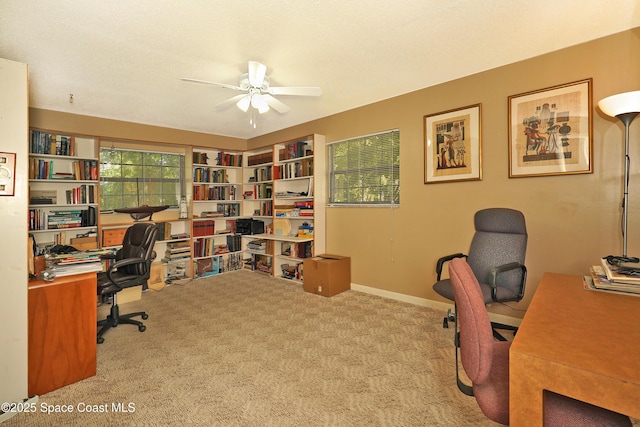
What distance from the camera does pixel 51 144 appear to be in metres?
3.83

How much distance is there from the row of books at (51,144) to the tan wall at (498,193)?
361cm

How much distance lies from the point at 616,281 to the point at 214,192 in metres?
5.25

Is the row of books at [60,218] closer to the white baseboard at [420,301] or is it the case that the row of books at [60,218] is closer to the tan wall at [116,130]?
the tan wall at [116,130]

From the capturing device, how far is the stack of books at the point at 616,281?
1.54 m

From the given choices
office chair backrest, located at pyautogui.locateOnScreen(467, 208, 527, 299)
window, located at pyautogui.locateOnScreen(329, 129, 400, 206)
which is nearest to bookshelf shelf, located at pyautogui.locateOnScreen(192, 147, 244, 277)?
window, located at pyautogui.locateOnScreen(329, 129, 400, 206)

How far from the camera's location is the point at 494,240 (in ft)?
8.55

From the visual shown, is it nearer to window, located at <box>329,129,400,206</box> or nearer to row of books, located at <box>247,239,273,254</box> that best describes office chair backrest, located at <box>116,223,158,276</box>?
row of books, located at <box>247,239,273,254</box>

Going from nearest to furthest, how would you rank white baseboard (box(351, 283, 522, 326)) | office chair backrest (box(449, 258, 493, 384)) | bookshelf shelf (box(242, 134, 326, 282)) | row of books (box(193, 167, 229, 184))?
office chair backrest (box(449, 258, 493, 384)) < white baseboard (box(351, 283, 522, 326)) < bookshelf shelf (box(242, 134, 326, 282)) < row of books (box(193, 167, 229, 184))

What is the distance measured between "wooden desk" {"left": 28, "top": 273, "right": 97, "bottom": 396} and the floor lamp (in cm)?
372

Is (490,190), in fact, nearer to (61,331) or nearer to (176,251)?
(61,331)

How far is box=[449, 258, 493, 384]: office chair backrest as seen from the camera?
1.03m

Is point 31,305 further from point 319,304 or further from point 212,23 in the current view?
point 319,304

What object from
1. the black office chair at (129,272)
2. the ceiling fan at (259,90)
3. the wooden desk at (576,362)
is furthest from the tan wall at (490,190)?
the black office chair at (129,272)

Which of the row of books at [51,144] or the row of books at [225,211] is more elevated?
the row of books at [51,144]
